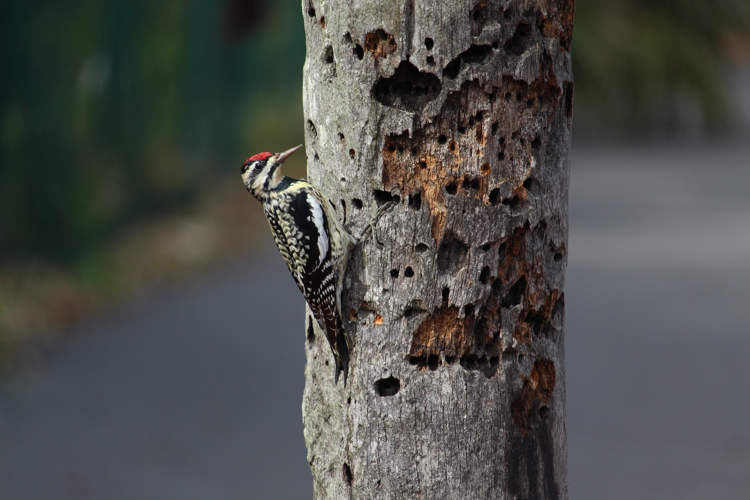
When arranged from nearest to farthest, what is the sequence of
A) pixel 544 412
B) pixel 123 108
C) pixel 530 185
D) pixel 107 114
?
pixel 530 185
pixel 544 412
pixel 107 114
pixel 123 108

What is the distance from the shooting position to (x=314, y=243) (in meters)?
3.80

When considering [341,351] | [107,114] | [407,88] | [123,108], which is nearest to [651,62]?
[123,108]

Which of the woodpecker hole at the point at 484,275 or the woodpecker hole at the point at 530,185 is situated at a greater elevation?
the woodpecker hole at the point at 530,185

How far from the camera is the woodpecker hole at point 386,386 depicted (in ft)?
11.5

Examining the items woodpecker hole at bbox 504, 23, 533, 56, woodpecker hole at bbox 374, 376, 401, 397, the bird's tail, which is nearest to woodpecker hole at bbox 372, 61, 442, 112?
woodpecker hole at bbox 504, 23, 533, 56

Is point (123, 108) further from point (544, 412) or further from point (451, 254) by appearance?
point (544, 412)

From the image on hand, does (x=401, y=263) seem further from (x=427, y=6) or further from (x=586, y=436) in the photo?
(x=586, y=436)

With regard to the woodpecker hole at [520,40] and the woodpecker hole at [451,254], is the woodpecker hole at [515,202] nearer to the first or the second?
the woodpecker hole at [451,254]

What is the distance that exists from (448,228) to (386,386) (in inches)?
21.7

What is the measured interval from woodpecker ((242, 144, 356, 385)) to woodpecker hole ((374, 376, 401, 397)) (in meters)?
0.14

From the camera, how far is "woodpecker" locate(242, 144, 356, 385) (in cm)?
359

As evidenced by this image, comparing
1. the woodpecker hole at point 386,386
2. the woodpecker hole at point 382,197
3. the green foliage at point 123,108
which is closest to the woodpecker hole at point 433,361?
the woodpecker hole at point 386,386

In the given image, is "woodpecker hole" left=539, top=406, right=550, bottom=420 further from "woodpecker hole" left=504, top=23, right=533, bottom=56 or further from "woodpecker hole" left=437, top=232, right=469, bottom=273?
"woodpecker hole" left=504, top=23, right=533, bottom=56

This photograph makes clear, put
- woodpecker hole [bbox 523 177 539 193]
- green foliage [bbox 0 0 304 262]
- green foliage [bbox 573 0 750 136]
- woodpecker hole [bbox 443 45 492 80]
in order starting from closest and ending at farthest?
woodpecker hole [bbox 443 45 492 80], woodpecker hole [bbox 523 177 539 193], green foliage [bbox 0 0 304 262], green foliage [bbox 573 0 750 136]
